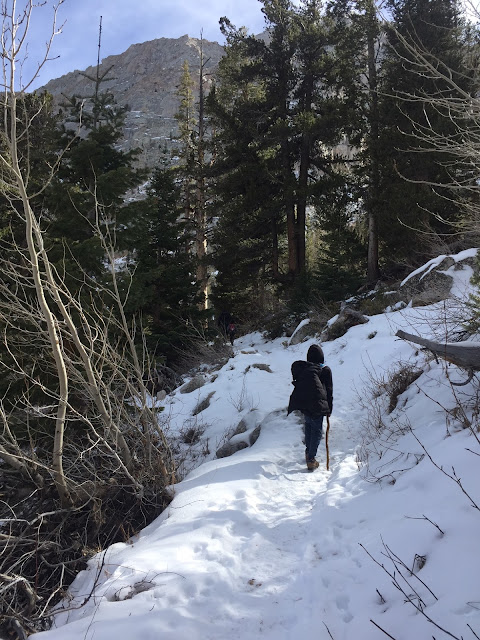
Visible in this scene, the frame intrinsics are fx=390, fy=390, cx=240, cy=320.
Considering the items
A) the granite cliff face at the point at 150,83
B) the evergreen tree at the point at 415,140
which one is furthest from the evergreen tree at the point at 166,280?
the granite cliff face at the point at 150,83

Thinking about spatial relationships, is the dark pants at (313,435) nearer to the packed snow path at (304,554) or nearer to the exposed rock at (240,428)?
the packed snow path at (304,554)

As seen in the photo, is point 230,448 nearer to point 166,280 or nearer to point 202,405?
point 202,405

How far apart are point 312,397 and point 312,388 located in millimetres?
121

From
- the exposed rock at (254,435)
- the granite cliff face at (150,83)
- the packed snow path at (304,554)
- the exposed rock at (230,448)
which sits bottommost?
the exposed rock at (230,448)

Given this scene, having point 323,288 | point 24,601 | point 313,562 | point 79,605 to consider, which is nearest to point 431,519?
point 313,562

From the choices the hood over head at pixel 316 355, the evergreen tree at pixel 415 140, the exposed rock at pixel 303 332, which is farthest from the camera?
the evergreen tree at pixel 415 140

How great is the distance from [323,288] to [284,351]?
13.1 feet

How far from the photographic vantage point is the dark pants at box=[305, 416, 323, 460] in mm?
5020

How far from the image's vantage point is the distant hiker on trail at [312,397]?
5023mm

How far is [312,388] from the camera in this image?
5.12 metres

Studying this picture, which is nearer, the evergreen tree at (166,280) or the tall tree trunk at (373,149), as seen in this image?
the evergreen tree at (166,280)

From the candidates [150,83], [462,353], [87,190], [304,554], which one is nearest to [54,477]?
[304,554]

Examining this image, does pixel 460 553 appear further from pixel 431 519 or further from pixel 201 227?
pixel 201 227

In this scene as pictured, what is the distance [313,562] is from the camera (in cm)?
308
